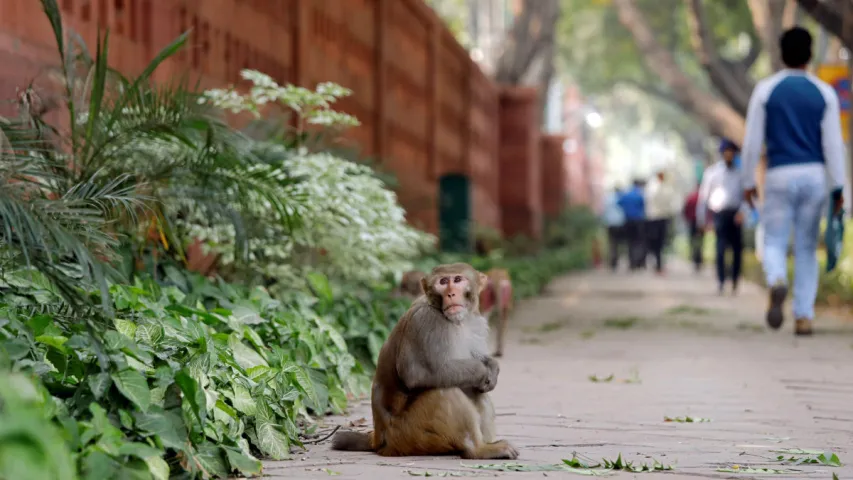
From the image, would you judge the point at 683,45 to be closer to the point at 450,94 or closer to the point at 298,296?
the point at 450,94

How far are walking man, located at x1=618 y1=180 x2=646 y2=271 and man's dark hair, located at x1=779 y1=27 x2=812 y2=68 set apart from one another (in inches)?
558

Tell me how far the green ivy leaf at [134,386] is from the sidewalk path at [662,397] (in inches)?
26.1

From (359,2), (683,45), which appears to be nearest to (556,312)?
(359,2)

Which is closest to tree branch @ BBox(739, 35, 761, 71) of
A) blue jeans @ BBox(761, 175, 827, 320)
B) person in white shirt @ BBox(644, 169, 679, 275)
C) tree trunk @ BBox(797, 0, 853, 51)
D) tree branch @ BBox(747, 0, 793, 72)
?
person in white shirt @ BBox(644, 169, 679, 275)

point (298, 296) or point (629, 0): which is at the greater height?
point (629, 0)

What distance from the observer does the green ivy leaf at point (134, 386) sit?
14.3ft

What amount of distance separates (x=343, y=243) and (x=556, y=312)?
638 cm

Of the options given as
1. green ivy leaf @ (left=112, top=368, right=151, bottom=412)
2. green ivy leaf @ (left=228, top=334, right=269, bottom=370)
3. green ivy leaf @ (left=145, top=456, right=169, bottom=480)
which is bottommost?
green ivy leaf @ (left=145, top=456, right=169, bottom=480)

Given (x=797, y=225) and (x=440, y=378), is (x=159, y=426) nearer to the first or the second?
(x=440, y=378)

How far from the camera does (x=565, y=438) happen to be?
5891 mm

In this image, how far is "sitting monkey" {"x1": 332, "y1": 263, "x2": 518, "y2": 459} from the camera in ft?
16.4

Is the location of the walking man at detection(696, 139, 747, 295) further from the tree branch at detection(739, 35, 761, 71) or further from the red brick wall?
the tree branch at detection(739, 35, 761, 71)

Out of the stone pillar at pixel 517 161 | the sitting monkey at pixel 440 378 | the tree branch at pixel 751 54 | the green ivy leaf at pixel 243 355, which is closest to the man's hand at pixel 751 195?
Result: the green ivy leaf at pixel 243 355

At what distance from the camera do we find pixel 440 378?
499cm
